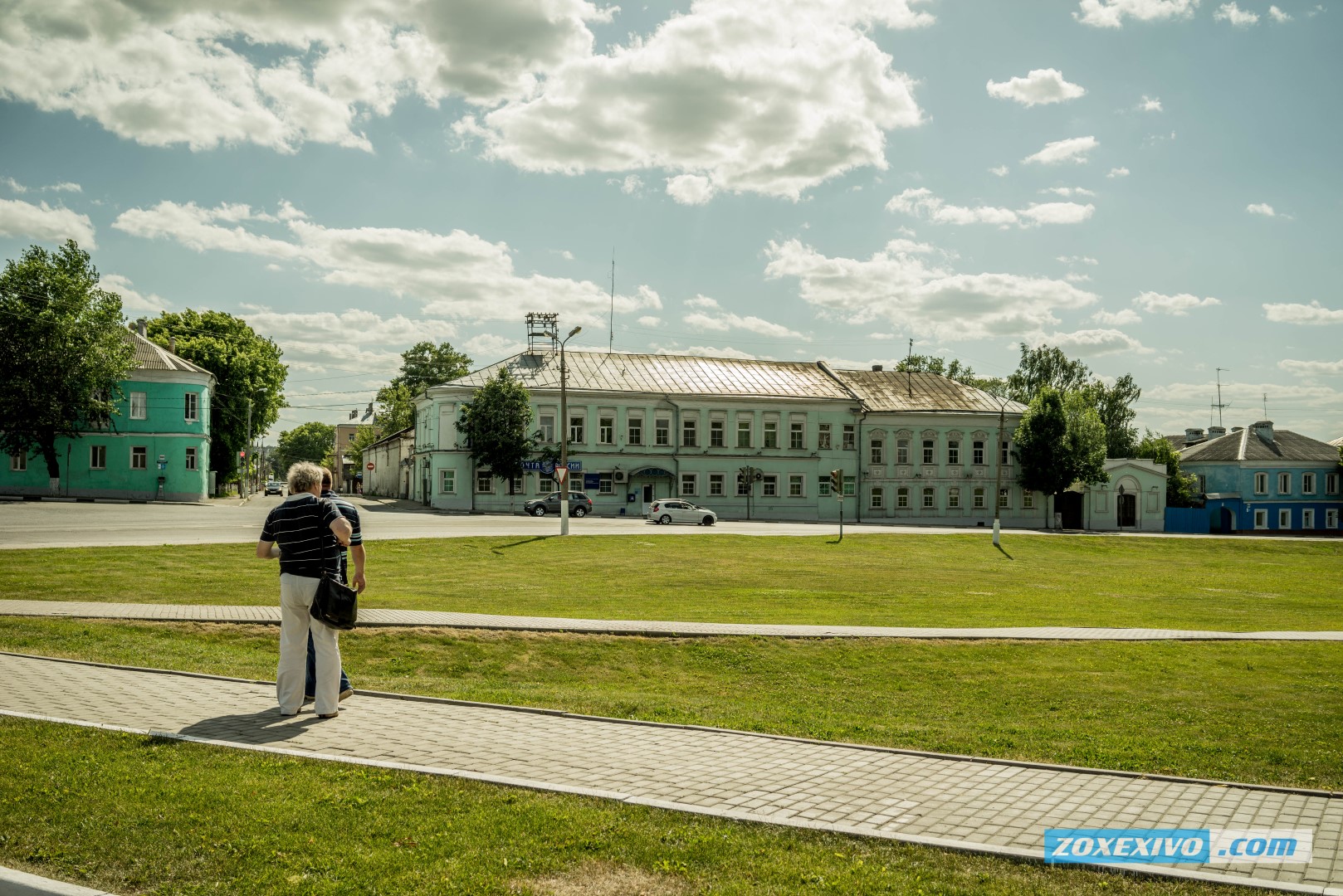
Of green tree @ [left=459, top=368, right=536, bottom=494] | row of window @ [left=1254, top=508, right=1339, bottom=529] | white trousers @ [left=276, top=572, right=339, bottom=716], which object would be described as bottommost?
row of window @ [left=1254, top=508, right=1339, bottom=529]

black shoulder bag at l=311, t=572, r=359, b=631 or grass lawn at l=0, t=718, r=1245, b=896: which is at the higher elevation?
black shoulder bag at l=311, t=572, r=359, b=631

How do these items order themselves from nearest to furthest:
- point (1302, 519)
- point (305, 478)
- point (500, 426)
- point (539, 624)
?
1. point (305, 478)
2. point (539, 624)
3. point (500, 426)
4. point (1302, 519)

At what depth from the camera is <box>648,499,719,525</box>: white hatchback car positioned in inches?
1923

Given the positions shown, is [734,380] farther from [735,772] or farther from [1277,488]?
[735,772]

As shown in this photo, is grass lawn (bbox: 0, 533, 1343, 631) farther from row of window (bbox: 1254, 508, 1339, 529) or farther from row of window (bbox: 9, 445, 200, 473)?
row of window (bbox: 1254, 508, 1339, 529)

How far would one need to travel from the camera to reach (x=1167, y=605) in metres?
23.3

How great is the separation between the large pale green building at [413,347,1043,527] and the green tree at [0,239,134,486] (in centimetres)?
1852

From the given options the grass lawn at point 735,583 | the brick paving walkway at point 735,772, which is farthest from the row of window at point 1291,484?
the brick paving walkway at point 735,772

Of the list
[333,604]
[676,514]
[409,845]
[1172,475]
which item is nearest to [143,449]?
[676,514]

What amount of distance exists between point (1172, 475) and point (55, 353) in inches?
3105

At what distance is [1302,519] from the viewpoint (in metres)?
72.8

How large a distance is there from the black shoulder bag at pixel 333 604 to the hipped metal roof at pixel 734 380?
5115 centimetres

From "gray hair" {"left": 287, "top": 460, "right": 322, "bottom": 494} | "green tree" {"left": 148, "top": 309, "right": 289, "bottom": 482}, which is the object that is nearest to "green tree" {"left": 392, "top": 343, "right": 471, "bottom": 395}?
"green tree" {"left": 148, "top": 309, "right": 289, "bottom": 482}

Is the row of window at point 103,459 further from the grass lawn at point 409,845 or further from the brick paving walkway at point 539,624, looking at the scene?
the grass lawn at point 409,845
